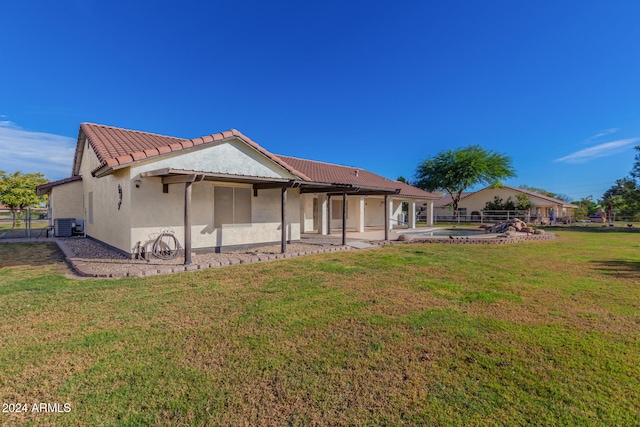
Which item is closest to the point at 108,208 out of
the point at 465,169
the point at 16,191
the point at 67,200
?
the point at 67,200

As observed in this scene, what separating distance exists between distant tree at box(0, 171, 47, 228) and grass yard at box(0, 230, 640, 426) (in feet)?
80.2

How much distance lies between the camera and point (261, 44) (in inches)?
787

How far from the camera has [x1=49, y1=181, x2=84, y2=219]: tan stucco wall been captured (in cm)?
1612

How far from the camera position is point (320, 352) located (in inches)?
141

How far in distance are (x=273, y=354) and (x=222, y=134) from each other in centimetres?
899

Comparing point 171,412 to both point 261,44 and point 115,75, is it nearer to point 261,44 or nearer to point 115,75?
point 261,44

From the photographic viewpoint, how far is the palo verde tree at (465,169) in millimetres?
36906

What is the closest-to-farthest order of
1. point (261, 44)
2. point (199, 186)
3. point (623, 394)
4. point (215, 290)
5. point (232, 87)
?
point (623, 394)
point (215, 290)
point (199, 186)
point (261, 44)
point (232, 87)

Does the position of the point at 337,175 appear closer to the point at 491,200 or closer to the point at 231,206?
the point at 231,206

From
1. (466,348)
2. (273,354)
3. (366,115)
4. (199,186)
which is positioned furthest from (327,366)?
(366,115)

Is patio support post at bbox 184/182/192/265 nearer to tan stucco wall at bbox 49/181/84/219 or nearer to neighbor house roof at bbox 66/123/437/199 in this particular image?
neighbor house roof at bbox 66/123/437/199

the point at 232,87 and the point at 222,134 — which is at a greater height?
the point at 232,87

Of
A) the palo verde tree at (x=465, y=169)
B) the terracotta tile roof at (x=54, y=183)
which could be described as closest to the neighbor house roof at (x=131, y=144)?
the terracotta tile roof at (x=54, y=183)

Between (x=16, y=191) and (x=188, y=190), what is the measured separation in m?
25.6
